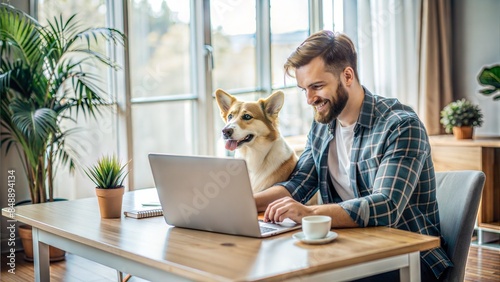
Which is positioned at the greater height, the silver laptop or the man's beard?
the man's beard

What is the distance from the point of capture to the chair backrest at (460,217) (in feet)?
6.43

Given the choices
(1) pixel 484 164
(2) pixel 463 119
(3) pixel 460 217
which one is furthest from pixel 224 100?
(2) pixel 463 119

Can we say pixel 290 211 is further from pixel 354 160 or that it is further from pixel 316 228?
pixel 354 160

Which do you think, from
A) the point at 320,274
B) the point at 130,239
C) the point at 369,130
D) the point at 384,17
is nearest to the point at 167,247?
the point at 130,239

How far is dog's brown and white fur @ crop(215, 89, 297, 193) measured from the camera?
253 centimetres

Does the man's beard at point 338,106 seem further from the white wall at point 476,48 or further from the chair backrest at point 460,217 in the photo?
the white wall at point 476,48

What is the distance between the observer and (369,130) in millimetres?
2105

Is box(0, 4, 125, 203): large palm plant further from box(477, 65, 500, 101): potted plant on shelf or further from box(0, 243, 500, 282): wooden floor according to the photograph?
box(477, 65, 500, 101): potted plant on shelf

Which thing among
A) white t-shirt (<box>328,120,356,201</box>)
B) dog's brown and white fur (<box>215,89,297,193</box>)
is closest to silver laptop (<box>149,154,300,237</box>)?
white t-shirt (<box>328,120,356,201</box>)

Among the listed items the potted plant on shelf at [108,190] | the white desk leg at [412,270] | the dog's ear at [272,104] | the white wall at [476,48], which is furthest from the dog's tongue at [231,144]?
the white wall at [476,48]

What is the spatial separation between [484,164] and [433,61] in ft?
3.73

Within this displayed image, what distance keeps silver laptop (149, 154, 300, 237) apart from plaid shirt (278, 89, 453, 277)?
263mm

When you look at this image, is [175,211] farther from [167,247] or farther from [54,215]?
[54,215]

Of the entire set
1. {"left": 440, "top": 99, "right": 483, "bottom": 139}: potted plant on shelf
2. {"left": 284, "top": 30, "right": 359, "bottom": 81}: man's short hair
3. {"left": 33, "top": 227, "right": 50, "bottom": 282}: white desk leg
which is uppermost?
{"left": 284, "top": 30, "right": 359, "bottom": 81}: man's short hair
